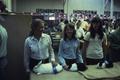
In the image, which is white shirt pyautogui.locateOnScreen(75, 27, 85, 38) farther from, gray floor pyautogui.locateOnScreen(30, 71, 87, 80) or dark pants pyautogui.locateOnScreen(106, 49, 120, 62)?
A: gray floor pyautogui.locateOnScreen(30, 71, 87, 80)

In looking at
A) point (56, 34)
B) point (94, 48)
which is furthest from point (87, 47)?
point (56, 34)

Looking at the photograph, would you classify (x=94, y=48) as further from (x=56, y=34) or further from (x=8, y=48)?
(x=56, y=34)

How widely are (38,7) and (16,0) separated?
1.48 meters

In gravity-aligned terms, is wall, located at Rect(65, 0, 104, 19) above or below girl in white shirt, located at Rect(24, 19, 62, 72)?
above

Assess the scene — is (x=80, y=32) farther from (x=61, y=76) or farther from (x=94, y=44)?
(x=61, y=76)

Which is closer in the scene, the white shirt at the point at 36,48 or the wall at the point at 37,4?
the white shirt at the point at 36,48

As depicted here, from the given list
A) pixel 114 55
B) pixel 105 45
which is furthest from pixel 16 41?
pixel 114 55

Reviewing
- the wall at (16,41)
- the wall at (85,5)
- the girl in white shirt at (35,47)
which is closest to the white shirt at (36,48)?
the girl in white shirt at (35,47)

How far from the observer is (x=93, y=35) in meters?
4.28

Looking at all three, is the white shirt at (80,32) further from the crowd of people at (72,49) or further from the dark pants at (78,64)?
the dark pants at (78,64)

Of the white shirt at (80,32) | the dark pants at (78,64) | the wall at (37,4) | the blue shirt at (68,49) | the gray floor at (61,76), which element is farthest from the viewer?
the wall at (37,4)

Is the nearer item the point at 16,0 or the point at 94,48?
the point at 94,48

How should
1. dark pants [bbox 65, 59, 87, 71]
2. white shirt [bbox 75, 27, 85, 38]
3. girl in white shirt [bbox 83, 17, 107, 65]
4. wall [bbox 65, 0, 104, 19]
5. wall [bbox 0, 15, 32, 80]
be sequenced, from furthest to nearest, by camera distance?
wall [bbox 65, 0, 104, 19] < white shirt [bbox 75, 27, 85, 38] < wall [bbox 0, 15, 32, 80] < girl in white shirt [bbox 83, 17, 107, 65] < dark pants [bbox 65, 59, 87, 71]

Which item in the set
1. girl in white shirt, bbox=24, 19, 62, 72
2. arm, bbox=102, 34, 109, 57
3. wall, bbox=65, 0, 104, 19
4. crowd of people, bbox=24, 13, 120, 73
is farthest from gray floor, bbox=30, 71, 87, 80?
wall, bbox=65, 0, 104, 19
